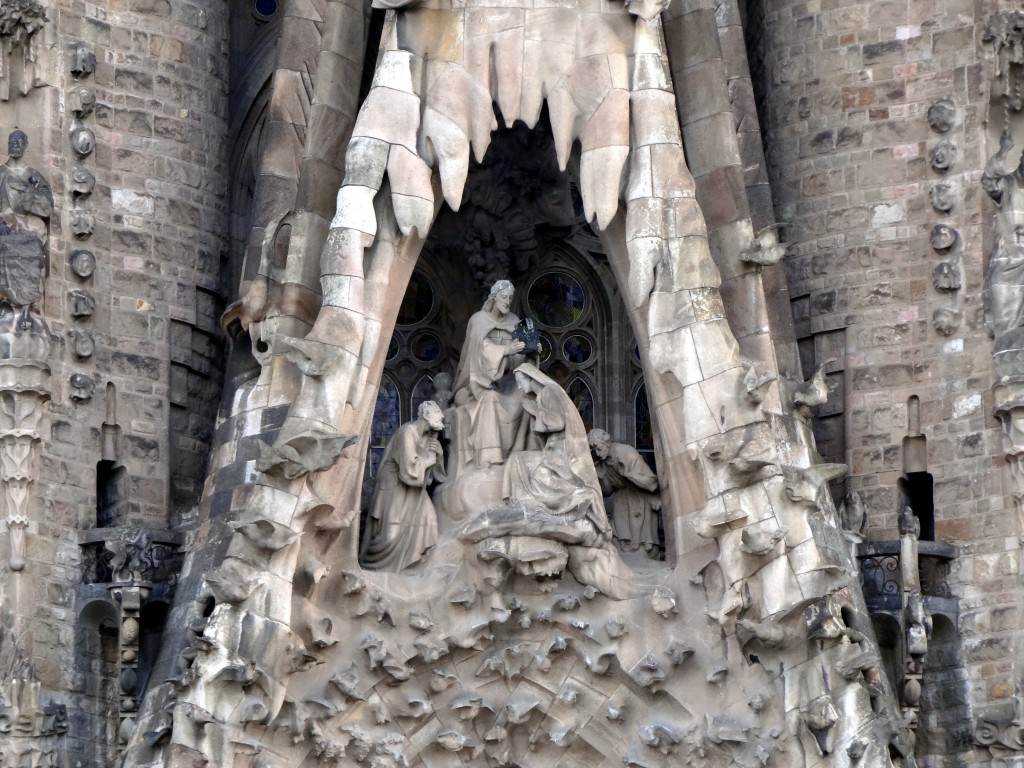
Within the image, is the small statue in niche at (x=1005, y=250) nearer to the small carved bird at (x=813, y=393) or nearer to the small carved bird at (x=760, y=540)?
the small carved bird at (x=813, y=393)

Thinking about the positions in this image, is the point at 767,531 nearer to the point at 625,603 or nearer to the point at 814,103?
the point at 625,603

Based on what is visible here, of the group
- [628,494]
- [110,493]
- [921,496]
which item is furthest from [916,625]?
[110,493]

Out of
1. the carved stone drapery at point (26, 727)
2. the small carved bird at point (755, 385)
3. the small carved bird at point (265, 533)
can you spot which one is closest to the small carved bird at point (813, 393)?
the small carved bird at point (755, 385)

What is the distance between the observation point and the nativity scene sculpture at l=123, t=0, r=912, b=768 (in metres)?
27.2

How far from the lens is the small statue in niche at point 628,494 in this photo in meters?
28.6

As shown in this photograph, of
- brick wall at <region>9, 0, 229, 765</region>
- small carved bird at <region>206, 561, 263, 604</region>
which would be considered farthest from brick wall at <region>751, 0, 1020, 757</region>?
small carved bird at <region>206, 561, 263, 604</region>

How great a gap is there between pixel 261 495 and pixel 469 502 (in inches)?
64.1

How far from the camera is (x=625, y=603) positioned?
2792cm

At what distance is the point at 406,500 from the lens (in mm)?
28328

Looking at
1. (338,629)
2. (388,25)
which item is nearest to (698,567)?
(338,629)

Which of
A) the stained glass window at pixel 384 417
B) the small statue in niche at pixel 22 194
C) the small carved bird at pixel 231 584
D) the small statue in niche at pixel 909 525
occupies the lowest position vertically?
the small carved bird at pixel 231 584

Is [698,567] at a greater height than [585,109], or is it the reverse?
[585,109]

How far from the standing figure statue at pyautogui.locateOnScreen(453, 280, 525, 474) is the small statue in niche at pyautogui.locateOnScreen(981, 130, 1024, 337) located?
3.40 metres

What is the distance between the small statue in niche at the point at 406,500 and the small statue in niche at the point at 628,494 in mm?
1182
